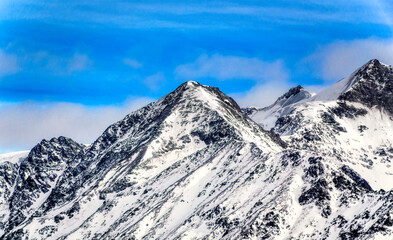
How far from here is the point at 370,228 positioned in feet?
641

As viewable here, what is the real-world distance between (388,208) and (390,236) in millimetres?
9115

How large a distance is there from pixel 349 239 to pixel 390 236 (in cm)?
1249

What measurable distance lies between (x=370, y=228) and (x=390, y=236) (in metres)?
6.69

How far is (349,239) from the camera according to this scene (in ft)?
653

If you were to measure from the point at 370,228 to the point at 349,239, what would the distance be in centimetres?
673

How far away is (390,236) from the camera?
189875 mm

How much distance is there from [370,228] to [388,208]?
6919 millimetres

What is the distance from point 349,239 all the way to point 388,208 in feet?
41.3

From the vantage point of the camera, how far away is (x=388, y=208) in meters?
197
